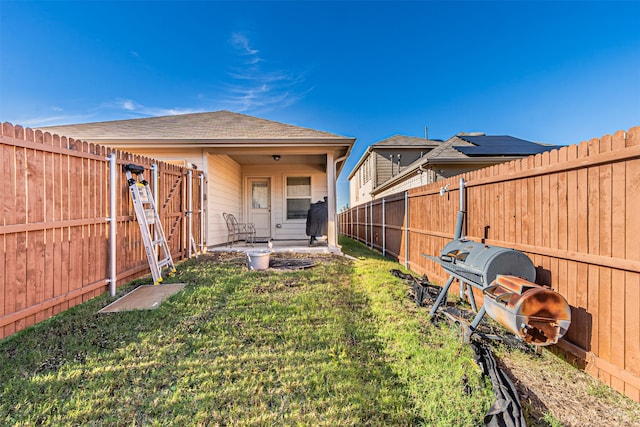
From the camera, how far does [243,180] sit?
387 inches

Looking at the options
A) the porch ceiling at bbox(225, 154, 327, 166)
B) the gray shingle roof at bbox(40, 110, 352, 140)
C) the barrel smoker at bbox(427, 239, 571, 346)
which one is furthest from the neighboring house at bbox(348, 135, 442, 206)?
the barrel smoker at bbox(427, 239, 571, 346)

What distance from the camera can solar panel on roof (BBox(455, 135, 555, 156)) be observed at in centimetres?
922

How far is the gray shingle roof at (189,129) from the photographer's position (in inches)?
268

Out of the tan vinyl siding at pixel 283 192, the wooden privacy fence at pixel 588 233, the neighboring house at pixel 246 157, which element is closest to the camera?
the wooden privacy fence at pixel 588 233

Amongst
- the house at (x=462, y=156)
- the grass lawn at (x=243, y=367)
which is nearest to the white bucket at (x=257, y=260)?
the grass lawn at (x=243, y=367)

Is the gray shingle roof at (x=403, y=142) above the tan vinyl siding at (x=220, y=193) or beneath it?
above

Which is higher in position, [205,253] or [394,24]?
[394,24]

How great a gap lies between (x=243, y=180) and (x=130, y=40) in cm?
604

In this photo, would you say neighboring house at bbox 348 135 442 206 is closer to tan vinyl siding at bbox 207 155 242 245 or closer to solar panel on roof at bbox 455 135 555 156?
solar panel on roof at bbox 455 135 555 156

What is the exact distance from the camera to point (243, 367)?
2.02 m

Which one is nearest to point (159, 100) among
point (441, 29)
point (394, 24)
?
point (394, 24)

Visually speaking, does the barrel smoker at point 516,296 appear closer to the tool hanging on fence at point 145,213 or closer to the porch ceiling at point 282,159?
the tool hanging on fence at point 145,213

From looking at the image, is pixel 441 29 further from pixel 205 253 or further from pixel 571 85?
pixel 205 253

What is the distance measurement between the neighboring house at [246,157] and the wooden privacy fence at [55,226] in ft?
8.72
